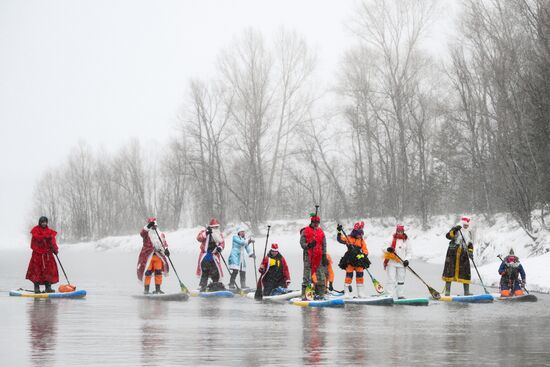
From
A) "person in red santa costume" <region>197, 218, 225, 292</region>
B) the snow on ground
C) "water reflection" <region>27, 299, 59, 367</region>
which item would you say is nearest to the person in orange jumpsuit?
the snow on ground

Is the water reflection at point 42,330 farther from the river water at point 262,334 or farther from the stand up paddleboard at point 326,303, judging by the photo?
the stand up paddleboard at point 326,303

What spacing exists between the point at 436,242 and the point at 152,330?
33.0 meters

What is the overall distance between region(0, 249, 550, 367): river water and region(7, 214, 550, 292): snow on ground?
4231mm

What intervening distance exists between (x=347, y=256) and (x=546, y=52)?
49.3ft

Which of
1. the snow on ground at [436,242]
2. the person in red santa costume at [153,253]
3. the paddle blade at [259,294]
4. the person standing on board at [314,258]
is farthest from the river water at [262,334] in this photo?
the snow on ground at [436,242]

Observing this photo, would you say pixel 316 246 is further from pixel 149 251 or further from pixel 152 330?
pixel 152 330

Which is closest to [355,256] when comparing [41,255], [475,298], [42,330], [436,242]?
[475,298]

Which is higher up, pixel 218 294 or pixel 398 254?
pixel 398 254

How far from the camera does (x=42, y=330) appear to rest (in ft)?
41.2

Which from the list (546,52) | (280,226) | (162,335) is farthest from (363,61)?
(162,335)

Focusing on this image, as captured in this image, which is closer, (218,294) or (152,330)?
(152,330)

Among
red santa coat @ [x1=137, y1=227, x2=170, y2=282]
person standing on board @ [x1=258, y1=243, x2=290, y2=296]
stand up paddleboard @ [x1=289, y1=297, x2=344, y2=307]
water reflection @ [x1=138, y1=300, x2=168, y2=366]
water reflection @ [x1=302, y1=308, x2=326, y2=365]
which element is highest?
red santa coat @ [x1=137, y1=227, x2=170, y2=282]

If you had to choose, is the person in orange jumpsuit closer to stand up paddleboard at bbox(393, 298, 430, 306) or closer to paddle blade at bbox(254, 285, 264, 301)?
stand up paddleboard at bbox(393, 298, 430, 306)

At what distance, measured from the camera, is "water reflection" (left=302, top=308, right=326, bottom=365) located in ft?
32.0
